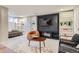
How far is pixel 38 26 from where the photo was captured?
1655 mm

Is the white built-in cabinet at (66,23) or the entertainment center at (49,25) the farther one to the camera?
the entertainment center at (49,25)

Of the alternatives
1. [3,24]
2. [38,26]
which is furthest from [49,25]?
[3,24]

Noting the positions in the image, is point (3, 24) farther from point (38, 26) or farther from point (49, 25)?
point (49, 25)

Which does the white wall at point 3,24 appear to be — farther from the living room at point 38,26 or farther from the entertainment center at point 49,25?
the entertainment center at point 49,25

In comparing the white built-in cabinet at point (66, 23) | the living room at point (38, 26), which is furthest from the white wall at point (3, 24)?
the white built-in cabinet at point (66, 23)

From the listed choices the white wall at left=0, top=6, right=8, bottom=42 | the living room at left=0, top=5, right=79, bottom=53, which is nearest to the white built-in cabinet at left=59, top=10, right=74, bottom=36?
the living room at left=0, top=5, right=79, bottom=53

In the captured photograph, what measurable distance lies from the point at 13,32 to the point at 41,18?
548 millimetres

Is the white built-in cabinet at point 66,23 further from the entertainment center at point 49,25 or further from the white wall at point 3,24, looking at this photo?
the white wall at point 3,24

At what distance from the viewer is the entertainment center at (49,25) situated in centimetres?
161

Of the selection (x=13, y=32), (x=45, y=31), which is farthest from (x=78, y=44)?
(x=13, y=32)

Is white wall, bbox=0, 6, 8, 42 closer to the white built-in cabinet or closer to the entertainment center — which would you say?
the entertainment center

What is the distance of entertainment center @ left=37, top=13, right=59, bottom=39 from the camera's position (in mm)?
1614

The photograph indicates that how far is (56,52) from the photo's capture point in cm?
144
